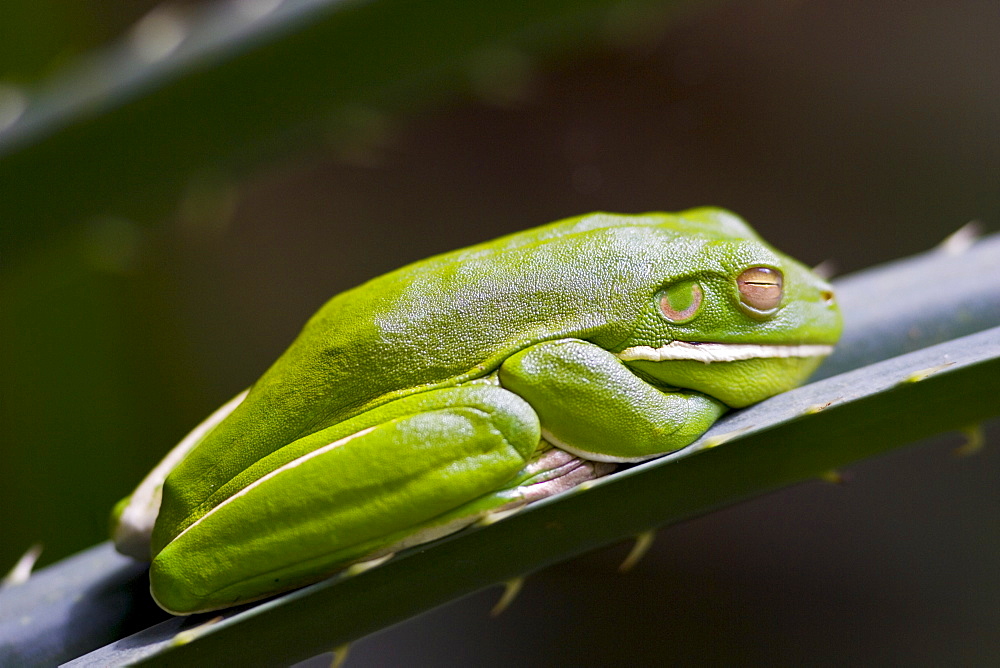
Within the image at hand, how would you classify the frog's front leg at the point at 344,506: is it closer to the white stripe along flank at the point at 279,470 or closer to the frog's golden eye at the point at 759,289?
the white stripe along flank at the point at 279,470

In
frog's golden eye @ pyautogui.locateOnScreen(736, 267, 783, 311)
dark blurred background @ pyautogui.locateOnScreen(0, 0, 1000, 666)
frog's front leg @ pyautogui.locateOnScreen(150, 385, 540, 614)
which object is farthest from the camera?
dark blurred background @ pyautogui.locateOnScreen(0, 0, 1000, 666)

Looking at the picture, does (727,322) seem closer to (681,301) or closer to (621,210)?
(681,301)

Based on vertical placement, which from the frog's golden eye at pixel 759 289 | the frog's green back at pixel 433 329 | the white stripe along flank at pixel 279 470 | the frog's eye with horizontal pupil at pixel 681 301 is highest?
the frog's green back at pixel 433 329

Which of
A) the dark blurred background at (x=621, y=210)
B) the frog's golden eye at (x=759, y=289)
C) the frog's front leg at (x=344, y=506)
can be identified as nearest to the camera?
the frog's front leg at (x=344, y=506)

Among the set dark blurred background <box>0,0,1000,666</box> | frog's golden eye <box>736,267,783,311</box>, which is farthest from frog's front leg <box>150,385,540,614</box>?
dark blurred background <box>0,0,1000,666</box>

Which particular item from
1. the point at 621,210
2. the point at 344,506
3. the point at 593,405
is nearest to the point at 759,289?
the point at 593,405

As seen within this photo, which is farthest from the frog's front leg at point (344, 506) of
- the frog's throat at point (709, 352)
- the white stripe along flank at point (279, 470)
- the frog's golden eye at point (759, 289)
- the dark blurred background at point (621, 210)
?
the dark blurred background at point (621, 210)

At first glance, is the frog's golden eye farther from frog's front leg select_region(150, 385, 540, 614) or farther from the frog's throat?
frog's front leg select_region(150, 385, 540, 614)
